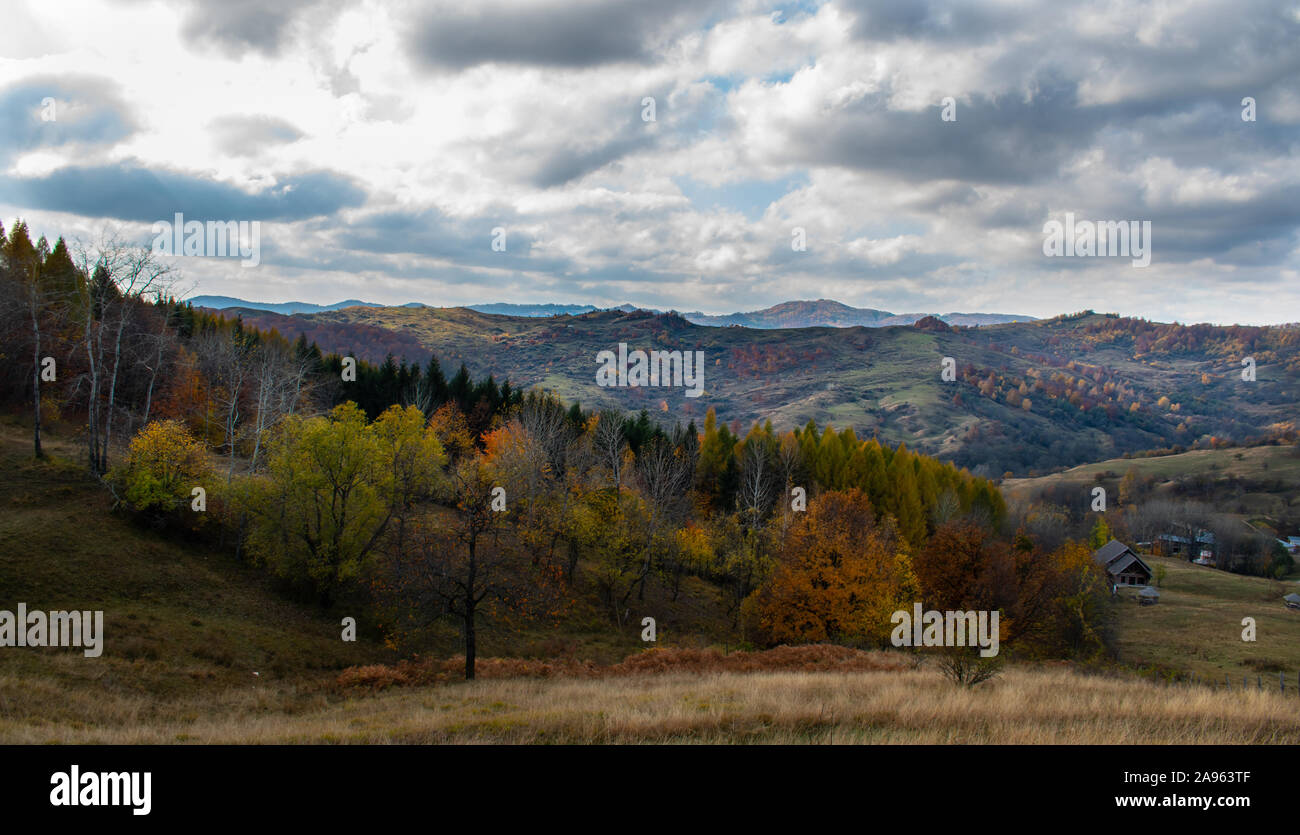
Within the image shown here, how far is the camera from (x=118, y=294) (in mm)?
38406

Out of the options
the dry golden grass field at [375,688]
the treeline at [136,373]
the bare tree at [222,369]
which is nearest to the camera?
the dry golden grass field at [375,688]

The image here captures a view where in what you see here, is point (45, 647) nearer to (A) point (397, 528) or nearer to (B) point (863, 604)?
(A) point (397, 528)

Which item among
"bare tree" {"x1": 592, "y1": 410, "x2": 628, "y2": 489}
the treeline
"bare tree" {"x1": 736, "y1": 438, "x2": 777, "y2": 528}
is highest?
the treeline

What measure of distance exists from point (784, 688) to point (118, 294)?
1741 inches

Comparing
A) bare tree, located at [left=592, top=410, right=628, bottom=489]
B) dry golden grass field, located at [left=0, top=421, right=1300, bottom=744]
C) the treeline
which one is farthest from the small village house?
the treeline

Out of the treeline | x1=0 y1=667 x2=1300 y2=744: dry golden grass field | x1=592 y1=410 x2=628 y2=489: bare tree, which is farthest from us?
x1=592 y1=410 x2=628 y2=489: bare tree

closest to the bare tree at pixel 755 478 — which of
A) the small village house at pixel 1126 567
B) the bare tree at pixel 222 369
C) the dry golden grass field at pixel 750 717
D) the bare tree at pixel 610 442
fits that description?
the bare tree at pixel 610 442

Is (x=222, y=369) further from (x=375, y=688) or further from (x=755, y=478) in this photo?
(x=755, y=478)

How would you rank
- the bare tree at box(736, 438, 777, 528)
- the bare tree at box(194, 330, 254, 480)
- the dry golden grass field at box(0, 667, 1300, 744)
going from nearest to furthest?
the dry golden grass field at box(0, 667, 1300, 744) → the bare tree at box(194, 330, 254, 480) → the bare tree at box(736, 438, 777, 528)

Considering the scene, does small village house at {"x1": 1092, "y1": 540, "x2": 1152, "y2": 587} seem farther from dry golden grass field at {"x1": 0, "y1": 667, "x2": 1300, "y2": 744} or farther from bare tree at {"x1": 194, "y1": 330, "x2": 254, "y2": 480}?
bare tree at {"x1": 194, "y1": 330, "x2": 254, "y2": 480}

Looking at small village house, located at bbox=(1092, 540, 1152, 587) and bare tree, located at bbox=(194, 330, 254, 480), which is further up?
bare tree, located at bbox=(194, 330, 254, 480)

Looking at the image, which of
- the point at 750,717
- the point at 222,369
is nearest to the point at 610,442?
the point at 222,369

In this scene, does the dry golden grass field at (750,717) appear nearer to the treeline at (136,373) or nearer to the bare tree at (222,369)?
the treeline at (136,373)

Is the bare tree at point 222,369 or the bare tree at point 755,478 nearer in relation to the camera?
the bare tree at point 222,369
